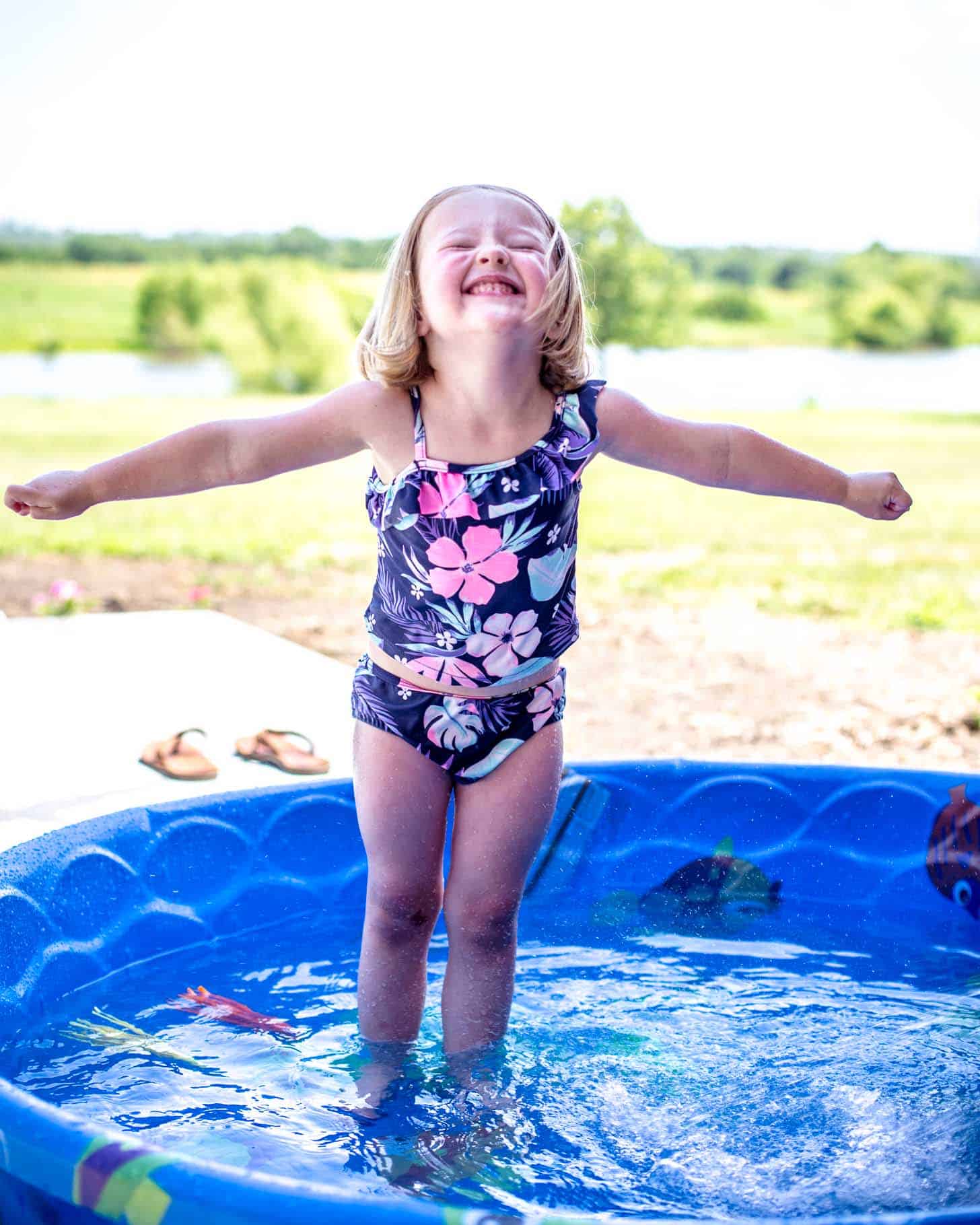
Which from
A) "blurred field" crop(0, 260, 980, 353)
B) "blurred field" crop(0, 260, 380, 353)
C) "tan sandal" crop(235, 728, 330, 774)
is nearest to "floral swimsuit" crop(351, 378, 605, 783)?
"tan sandal" crop(235, 728, 330, 774)

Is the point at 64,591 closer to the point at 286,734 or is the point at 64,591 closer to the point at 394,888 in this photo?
the point at 286,734

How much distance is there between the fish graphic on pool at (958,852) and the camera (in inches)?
87.3

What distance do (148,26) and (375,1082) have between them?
9745 mm

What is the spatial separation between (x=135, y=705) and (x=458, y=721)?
213cm

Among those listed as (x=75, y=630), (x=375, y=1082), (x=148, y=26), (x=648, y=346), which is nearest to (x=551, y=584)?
(x=375, y=1082)

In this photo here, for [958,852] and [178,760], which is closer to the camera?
[958,852]

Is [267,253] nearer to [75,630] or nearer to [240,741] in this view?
[75,630]

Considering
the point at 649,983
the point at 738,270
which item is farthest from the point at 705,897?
the point at 738,270

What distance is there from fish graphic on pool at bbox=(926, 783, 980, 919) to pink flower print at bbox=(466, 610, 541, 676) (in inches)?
37.3

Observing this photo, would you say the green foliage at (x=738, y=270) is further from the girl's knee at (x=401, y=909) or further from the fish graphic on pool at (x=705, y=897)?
the girl's knee at (x=401, y=909)

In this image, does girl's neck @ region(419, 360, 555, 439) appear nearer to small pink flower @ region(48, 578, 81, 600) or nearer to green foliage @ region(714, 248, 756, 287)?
small pink flower @ region(48, 578, 81, 600)

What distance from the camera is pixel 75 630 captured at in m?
4.41

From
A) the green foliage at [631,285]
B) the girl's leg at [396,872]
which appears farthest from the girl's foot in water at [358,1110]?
the green foliage at [631,285]

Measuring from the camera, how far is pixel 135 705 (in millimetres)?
3574
